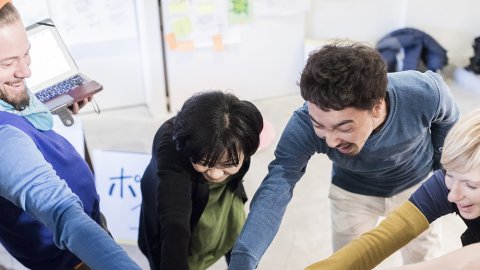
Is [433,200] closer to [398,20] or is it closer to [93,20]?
[93,20]

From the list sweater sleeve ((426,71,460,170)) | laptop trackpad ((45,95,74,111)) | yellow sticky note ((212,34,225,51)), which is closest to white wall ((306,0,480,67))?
yellow sticky note ((212,34,225,51))

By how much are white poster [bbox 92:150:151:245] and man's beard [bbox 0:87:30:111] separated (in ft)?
2.93

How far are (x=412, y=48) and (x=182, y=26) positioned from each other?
53.0 inches

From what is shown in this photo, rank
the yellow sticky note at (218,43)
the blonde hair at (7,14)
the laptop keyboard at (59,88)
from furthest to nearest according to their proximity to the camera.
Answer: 1. the yellow sticky note at (218,43)
2. the laptop keyboard at (59,88)
3. the blonde hair at (7,14)

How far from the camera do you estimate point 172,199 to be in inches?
50.3

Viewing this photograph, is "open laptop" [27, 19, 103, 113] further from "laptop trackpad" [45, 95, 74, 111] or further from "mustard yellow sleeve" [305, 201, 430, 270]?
"mustard yellow sleeve" [305, 201, 430, 270]

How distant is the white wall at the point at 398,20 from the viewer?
3.24m

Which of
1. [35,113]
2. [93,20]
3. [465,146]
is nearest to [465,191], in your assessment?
[465,146]

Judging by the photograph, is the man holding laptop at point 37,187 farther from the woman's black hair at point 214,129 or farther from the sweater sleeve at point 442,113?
the sweater sleeve at point 442,113

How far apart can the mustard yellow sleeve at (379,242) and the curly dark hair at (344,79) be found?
0.79 feet

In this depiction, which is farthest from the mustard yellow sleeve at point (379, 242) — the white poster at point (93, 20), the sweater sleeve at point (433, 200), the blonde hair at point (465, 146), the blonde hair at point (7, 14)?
the white poster at point (93, 20)

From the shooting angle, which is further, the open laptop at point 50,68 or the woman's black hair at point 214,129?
the open laptop at point 50,68

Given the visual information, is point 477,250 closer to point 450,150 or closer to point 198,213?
point 450,150

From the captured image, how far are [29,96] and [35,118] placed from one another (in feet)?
0.26
